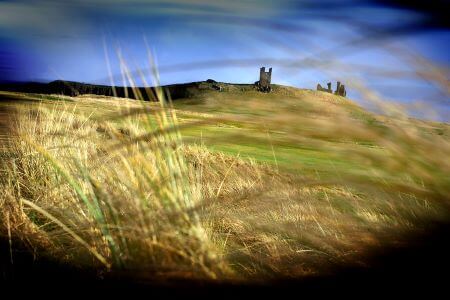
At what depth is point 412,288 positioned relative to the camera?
0.66 m

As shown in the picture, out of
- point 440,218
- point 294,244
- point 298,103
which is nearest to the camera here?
point 440,218

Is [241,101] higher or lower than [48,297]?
higher

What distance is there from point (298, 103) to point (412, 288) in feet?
1.73

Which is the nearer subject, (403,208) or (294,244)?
(403,208)

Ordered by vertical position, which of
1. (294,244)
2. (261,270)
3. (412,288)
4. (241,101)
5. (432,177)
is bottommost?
(294,244)

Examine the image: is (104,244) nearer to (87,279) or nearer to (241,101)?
(87,279)

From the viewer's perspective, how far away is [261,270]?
1003mm

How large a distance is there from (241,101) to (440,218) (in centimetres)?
53

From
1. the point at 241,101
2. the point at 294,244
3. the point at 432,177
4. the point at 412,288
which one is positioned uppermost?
the point at 241,101

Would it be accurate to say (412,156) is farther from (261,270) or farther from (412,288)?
(261,270)

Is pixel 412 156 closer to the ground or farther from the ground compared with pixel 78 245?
farther from the ground

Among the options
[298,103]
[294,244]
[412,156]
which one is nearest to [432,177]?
[412,156]

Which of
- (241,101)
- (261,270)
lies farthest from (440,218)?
(241,101)

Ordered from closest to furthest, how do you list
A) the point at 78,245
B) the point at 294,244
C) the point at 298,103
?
the point at 298,103, the point at 78,245, the point at 294,244
